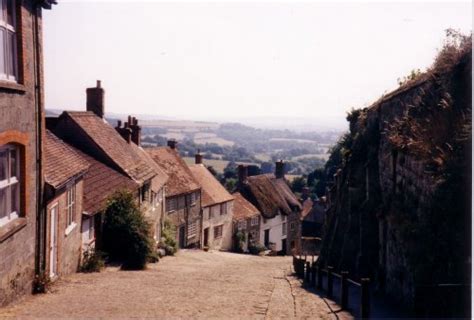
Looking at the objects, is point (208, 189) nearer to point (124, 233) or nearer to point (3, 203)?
point (124, 233)

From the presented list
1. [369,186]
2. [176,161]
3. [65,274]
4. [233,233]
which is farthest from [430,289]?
[233,233]

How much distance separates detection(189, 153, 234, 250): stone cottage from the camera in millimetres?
42469

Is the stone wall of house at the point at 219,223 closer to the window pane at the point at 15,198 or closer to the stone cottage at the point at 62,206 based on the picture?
the stone cottage at the point at 62,206

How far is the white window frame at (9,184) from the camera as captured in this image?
33.8ft

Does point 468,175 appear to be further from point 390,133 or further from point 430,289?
point 390,133

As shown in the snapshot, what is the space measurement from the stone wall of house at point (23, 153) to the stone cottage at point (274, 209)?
130ft

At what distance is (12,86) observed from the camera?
10164 millimetres

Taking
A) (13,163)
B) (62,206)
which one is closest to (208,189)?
(62,206)

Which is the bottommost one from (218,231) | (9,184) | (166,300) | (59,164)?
(218,231)

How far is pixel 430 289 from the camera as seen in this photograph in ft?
A: 32.7

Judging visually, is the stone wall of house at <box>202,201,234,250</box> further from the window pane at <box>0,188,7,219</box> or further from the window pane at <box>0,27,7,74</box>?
the window pane at <box>0,27,7,74</box>

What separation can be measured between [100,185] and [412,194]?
40.3ft

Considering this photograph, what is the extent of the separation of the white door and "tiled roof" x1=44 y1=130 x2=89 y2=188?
2.68 ft

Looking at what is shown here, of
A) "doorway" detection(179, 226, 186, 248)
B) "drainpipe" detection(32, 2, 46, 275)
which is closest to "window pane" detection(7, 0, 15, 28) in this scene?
"drainpipe" detection(32, 2, 46, 275)
